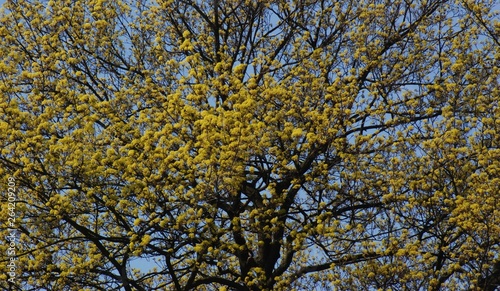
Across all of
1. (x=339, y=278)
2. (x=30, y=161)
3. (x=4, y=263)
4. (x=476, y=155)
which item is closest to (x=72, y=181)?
(x=30, y=161)

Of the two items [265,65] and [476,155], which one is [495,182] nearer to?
[476,155]

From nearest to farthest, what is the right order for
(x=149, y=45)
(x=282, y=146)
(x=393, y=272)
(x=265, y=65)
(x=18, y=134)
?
(x=393, y=272) → (x=18, y=134) → (x=282, y=146) → (x=265, y=65) → (x=149, y=45)

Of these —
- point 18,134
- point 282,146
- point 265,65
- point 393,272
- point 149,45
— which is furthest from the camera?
point 149,45

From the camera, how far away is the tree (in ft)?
45.4

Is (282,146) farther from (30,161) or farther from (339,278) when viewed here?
(30,161)

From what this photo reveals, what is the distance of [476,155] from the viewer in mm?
15070

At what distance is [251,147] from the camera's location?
45.1 ft

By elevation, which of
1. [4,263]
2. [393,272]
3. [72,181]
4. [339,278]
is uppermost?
[72,181]

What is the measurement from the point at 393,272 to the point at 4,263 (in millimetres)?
7076

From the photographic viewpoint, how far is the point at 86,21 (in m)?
17.9

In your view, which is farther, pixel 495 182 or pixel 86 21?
pixel 86 21

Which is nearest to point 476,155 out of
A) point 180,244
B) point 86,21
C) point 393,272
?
point 393,272

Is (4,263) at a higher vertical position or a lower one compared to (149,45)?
lower

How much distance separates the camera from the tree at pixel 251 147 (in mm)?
13836
